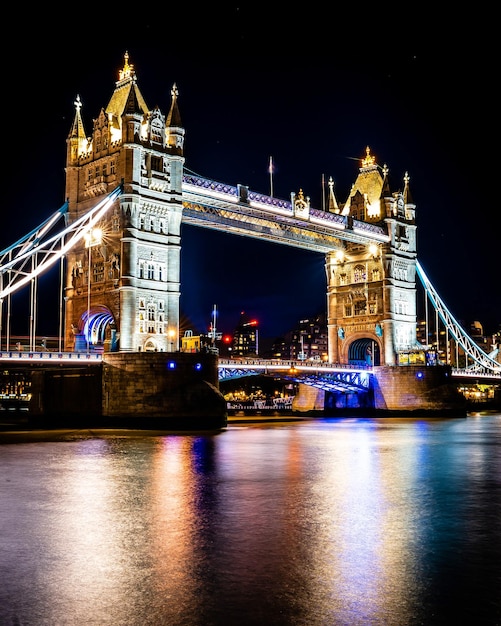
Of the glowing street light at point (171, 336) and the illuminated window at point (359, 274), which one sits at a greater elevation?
the illuminated window at point (359, 274)

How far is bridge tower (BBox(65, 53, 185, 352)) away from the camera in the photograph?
142ft

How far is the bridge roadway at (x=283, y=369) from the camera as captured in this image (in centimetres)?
3719

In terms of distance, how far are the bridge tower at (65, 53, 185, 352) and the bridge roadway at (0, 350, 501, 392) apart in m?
3.51

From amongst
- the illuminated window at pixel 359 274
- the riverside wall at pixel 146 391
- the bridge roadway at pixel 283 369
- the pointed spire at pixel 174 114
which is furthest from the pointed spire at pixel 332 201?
the riverside wall at pixel 146 391

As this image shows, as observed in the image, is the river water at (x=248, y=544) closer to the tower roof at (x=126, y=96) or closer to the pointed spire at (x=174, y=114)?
the tower roof at (x=126, y=96)

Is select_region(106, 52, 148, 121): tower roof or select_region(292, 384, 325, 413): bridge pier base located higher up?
select_region(106, 52, 148, 121): tower roof

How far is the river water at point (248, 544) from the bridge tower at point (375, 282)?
43.4 meters

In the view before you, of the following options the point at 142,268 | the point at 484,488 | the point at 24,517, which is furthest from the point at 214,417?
the point at 24,517

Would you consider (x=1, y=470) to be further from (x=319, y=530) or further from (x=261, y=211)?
(x=261, y=211)

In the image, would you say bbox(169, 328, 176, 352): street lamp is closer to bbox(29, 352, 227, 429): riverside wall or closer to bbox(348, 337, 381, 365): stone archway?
bbox(29, 352, 227, 429): riverside wall

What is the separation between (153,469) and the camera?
813 inches

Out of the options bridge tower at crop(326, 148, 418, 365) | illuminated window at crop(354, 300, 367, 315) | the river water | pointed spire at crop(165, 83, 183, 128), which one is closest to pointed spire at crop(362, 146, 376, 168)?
bridge tower at crop(326, 148, 418, 365)

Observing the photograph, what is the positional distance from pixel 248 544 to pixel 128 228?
3391 centimetres

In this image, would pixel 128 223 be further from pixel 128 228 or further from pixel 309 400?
pixel 309 400
